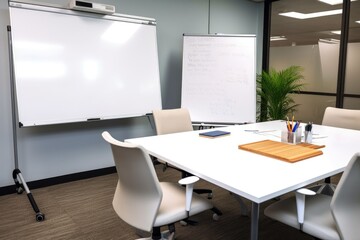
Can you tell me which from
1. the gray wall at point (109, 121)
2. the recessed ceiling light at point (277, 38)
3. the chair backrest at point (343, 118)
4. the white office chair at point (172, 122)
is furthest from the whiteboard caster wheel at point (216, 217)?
the recessed ceiling light at point (277, 38)

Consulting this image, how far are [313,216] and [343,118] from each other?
6.25 feet

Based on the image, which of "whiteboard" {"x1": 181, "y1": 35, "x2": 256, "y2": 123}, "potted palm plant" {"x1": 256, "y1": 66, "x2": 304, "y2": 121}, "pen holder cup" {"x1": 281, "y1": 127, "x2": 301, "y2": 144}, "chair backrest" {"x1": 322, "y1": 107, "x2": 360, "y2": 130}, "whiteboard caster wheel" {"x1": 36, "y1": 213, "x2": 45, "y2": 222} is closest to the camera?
"pen holder cup" {"x1": 281, "y1": 127, "x2": 301, "y2": 144}

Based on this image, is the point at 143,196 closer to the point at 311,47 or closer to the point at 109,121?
the point at 109,121

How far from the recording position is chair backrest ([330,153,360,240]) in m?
1.41

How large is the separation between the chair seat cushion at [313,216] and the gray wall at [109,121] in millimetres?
2597

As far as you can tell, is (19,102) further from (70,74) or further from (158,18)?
(158,18)

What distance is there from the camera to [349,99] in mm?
4336

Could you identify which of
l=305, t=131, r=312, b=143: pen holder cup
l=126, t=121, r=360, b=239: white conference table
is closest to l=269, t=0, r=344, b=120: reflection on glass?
l=126, t=121, r=360, b=239: white conference table

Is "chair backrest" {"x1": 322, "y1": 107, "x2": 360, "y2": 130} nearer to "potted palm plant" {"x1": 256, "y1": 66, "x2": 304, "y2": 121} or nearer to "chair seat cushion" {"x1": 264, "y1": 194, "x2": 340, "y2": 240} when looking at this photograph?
"potted palm plant" {"x1": 256, "y1": 66, "x2": 304, "y2": 121}

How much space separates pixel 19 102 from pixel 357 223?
296 centimetres

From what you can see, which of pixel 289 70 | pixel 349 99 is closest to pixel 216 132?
pixel 289 70

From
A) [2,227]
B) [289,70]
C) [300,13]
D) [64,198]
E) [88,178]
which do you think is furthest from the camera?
[300,13]

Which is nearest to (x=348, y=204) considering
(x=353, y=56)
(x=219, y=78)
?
(x=219, y=78)

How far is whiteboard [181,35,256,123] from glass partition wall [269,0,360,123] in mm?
1223
